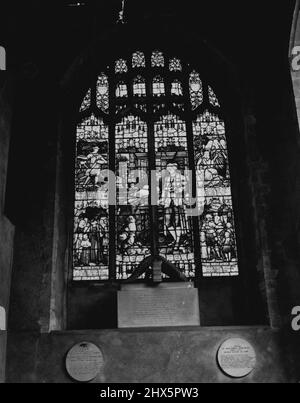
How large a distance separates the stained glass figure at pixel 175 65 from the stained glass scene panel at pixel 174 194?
0.85 m

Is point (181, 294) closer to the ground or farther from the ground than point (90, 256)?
closer to the ground

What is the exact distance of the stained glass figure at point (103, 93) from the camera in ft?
28.3

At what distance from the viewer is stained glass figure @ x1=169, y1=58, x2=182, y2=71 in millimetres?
8883

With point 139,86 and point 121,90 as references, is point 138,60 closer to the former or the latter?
point 139,86

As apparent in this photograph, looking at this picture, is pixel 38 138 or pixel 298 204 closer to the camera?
pixel 298 204

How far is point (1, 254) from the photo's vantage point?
21.8 ft

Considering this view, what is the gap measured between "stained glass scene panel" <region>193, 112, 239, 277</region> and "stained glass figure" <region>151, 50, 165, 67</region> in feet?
3.75

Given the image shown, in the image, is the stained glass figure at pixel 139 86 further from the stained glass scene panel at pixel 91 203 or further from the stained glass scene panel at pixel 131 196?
the stained glass scene panel at pixel 91 203

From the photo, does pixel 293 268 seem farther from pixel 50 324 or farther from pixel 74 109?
pixel 74 109

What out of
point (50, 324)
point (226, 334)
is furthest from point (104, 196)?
point (226, 334)

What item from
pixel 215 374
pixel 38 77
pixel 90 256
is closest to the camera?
pixel 215 374

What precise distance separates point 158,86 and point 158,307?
3.63 meters

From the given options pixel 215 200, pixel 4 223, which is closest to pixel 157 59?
pixel 215 200

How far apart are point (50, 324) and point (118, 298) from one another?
84 cm
